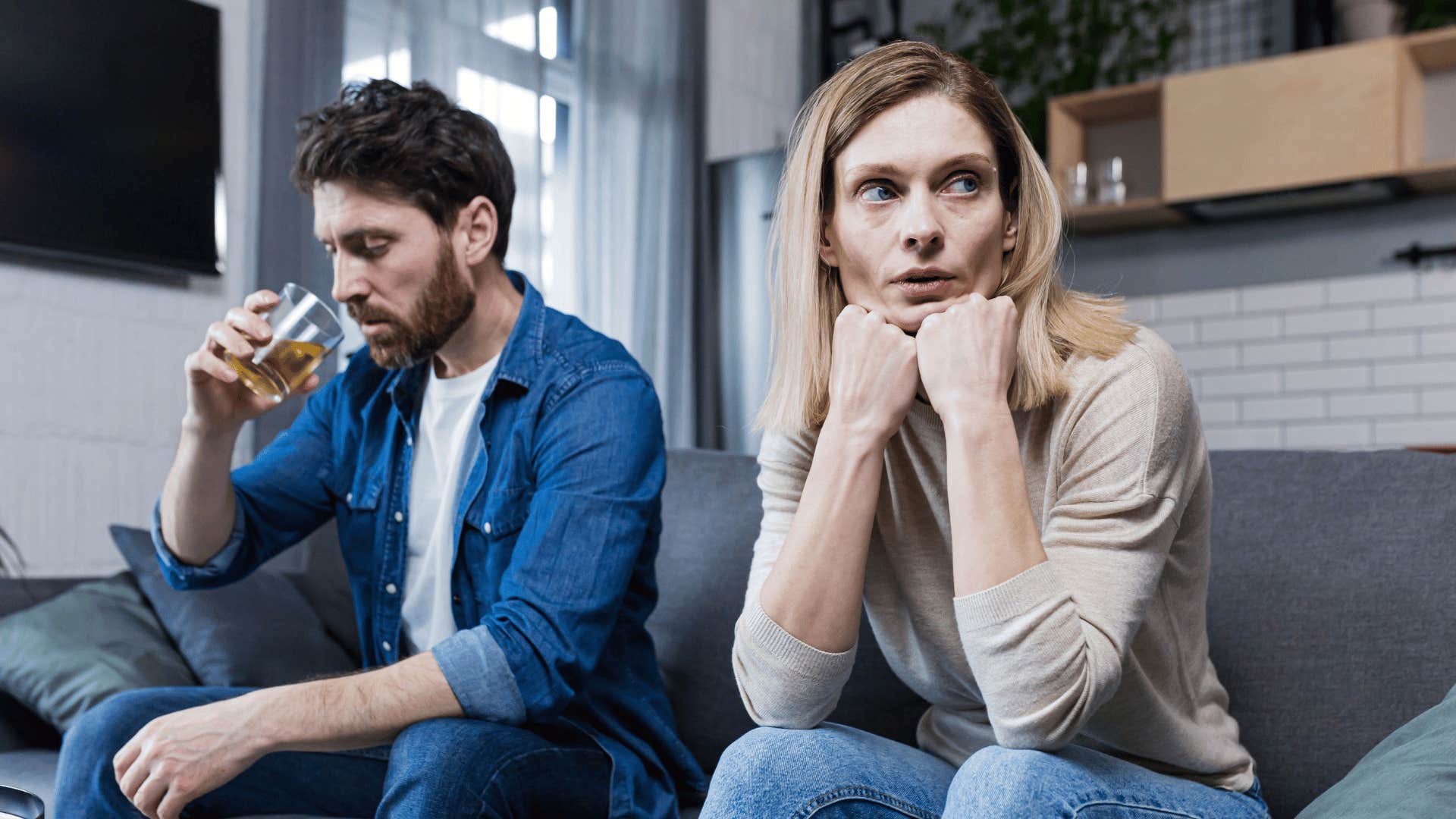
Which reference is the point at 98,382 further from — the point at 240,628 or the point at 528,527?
the point at 528,527

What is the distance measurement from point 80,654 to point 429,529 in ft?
2.01

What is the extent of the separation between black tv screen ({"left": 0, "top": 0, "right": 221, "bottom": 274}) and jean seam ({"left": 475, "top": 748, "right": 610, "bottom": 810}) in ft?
5.90

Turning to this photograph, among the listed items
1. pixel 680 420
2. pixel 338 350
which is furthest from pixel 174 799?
pixel 680 420

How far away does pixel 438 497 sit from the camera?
1.56 m

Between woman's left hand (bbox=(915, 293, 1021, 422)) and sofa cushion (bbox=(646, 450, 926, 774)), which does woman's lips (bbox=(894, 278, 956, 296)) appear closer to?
woman's left hand (bbox=(915, 293, 1021, 422))

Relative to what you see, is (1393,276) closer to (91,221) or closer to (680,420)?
(680,420)

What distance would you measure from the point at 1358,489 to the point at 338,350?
231cm

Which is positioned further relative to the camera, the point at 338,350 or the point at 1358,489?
the point at 338,350

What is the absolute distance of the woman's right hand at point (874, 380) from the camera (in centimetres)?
114

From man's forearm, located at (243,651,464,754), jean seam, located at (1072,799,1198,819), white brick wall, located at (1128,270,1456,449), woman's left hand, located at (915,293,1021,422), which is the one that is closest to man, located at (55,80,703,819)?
man's forearm, located at (243,651,464,754)

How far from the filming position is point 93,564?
2.61m

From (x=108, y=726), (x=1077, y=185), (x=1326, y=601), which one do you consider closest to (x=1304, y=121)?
(x=1077, y=185)

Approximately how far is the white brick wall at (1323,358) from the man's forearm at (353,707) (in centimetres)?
288

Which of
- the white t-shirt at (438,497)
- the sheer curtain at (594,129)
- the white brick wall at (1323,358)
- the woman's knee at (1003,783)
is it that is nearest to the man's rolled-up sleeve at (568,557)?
the white t-shirt at (438,497)
